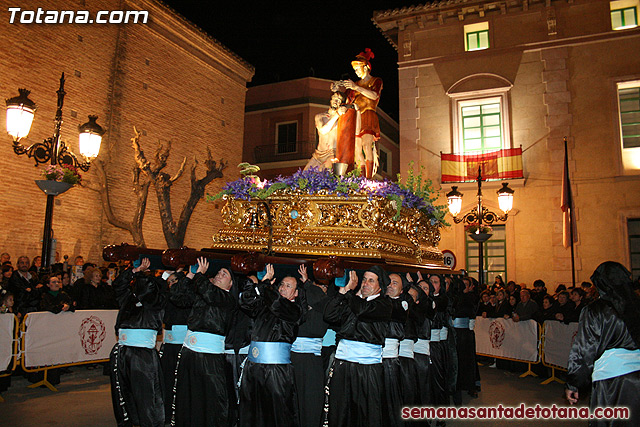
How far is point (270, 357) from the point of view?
4.72 m

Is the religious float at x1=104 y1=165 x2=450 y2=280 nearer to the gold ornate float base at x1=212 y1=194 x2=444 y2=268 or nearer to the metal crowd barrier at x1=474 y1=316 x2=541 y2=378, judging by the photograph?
the gold ornate float base at x1=212 y1=194 x2=444 y2=268

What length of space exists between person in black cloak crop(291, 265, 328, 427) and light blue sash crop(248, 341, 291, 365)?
634mm

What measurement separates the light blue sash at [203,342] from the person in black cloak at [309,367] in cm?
84

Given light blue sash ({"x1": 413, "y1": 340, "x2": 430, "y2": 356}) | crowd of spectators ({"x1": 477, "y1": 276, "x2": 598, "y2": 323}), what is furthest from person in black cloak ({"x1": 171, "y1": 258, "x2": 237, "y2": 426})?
crowd of spectators ({"x1": 477, "y1": 276, "x2": 598, "y2": 323})

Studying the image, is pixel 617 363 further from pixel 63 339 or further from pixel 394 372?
pixel 63 339

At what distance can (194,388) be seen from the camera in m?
5.06

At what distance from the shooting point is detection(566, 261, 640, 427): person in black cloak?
→ 392 cm

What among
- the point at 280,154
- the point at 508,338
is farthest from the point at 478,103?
the point at 280,154

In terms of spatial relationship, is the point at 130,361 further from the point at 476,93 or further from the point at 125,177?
the point at 476,93

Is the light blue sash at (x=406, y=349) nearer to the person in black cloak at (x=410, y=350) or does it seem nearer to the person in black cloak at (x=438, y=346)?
the person in black cloak at (x=410, y=350)

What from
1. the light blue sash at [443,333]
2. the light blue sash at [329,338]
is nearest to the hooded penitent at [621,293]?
the light blue sash at [329,338]

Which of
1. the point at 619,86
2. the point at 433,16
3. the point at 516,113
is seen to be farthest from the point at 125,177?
the point at 619,86

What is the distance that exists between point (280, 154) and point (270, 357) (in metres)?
20.1

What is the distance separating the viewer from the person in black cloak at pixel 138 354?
17.9ft
